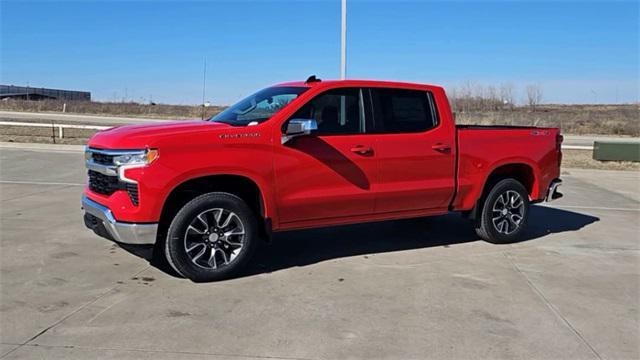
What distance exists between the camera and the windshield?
5.73 meters

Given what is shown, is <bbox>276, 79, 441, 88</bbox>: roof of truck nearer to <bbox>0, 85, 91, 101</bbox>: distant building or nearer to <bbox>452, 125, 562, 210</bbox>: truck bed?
<bbox>452, 125, 562, 210</bbox>: truck bed

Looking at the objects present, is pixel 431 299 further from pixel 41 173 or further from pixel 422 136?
pixel 41 173

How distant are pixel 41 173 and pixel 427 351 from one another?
11428 mm

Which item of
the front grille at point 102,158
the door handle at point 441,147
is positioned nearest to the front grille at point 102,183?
the front grille at point 102,158

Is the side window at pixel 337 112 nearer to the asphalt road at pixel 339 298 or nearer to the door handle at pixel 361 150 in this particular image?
the door handle at pixel 361 150

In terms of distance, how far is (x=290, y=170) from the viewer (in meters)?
5.50

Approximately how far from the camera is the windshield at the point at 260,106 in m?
5.73

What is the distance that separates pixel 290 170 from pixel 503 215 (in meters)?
3.10

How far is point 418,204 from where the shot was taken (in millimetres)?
6367

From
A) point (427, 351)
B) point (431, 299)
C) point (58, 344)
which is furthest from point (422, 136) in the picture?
point (58, 344)

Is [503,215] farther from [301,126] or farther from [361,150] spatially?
[301,126]

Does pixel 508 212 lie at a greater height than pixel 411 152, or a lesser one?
lesser

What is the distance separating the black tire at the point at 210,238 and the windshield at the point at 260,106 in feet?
3.02

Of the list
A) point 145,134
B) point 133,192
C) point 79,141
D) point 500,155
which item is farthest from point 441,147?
point 79,141
